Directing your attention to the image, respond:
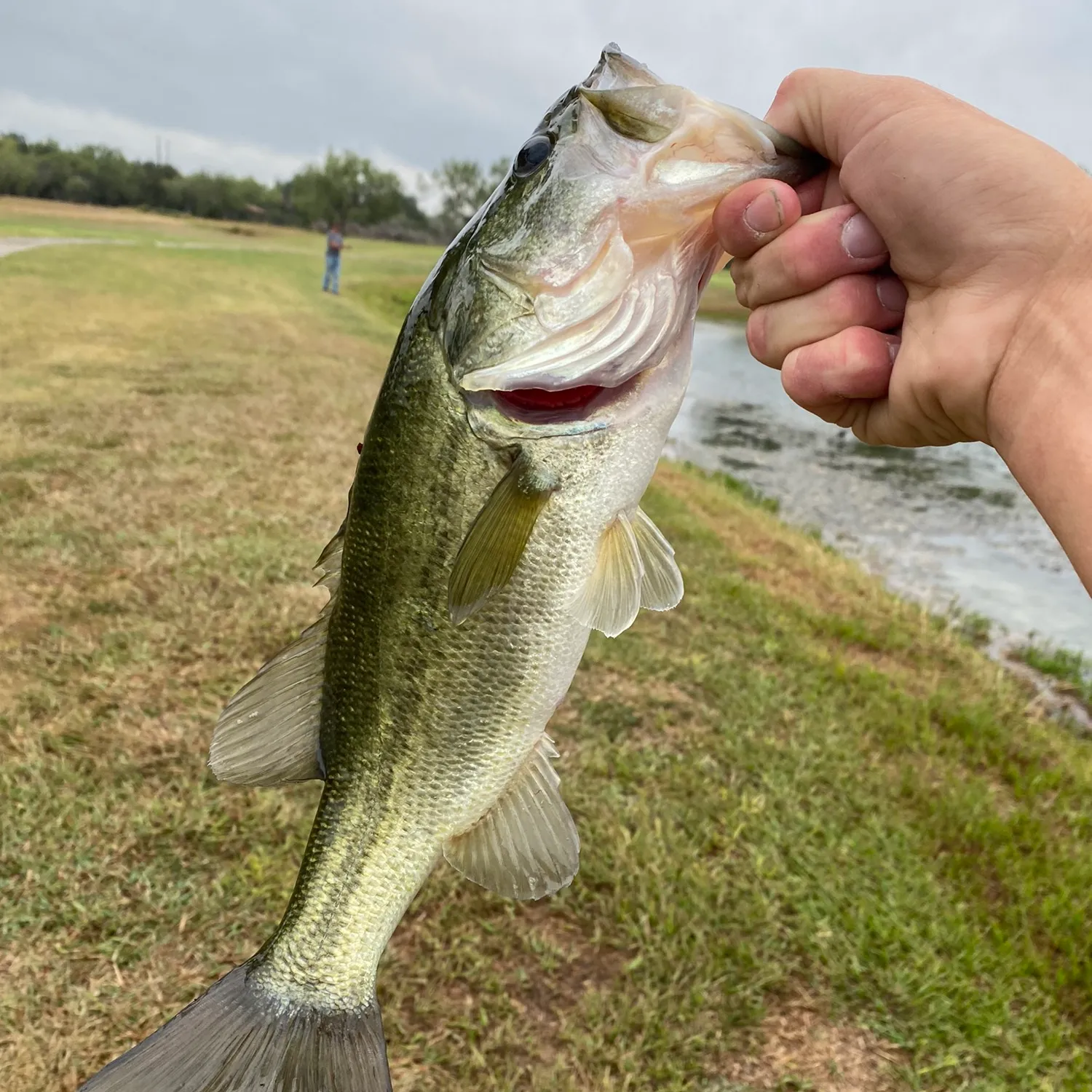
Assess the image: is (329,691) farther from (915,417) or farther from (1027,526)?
(1027,526)

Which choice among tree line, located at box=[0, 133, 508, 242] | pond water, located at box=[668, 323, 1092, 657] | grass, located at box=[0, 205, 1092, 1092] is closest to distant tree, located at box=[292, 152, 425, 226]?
tree line, located at box=[0, 133, 508, 242]

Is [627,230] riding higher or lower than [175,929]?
higher

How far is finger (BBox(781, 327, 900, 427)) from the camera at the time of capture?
1774 millimetres

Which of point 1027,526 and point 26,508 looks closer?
point 26,508

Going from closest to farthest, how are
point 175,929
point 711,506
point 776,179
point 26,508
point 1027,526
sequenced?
point 776,179 → point 175,929 → point 26,508 → point 711,506 → point 1027,526

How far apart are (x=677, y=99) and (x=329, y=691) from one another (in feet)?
4.12

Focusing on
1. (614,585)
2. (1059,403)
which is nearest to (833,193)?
(1059,403)

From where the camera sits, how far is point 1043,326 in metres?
1.50

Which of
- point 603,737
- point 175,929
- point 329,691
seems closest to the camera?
point 329,691

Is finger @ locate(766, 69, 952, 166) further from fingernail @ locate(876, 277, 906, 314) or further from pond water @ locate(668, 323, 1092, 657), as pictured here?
pond water @ locate(668, 323, 1092, 657)

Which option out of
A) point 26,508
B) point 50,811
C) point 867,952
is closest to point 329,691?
point 50,811

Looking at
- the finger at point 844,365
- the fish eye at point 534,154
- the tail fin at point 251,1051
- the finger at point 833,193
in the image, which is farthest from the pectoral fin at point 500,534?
the finger at point 833,193

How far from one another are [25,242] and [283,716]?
27055mm

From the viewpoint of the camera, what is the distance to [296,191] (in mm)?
74938
